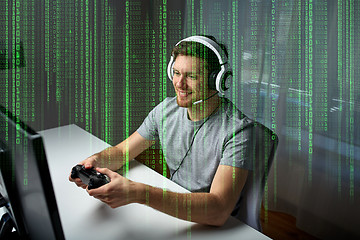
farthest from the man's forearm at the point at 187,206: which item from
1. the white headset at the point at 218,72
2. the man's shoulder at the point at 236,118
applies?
the white headset at the point at 218,72

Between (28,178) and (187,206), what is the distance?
1.62 ft

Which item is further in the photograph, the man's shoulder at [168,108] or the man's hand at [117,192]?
the man's shoulder at [168,108]

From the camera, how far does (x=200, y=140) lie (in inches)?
49.9

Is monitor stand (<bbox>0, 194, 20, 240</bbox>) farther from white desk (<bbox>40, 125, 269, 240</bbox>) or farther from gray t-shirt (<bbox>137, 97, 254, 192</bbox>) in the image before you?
gray t-shirt (<bbox>137, 97, 254, 192</bbox>)

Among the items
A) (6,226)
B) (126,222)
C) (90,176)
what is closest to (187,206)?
(126,222)

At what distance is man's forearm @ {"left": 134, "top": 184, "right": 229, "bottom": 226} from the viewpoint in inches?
36.8

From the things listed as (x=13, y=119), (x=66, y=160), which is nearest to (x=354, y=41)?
(x=66, y=160)

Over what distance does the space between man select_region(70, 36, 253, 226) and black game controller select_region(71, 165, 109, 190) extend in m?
0.02

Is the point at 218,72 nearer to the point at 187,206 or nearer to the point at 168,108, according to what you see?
the point at 168,108

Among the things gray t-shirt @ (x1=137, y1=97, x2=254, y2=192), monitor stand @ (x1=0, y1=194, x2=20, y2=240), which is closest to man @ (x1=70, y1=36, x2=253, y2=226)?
gray t-shirt @ (x1=137, y1=97, x2=254, y2=192)

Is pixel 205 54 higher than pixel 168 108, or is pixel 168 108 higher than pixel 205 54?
pixel 205 54

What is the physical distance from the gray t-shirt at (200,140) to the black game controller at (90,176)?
1.27 ft

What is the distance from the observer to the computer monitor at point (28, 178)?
0.52 meters

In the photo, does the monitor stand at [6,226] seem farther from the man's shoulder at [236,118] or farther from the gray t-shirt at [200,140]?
the man's shoulder at [236,118]
